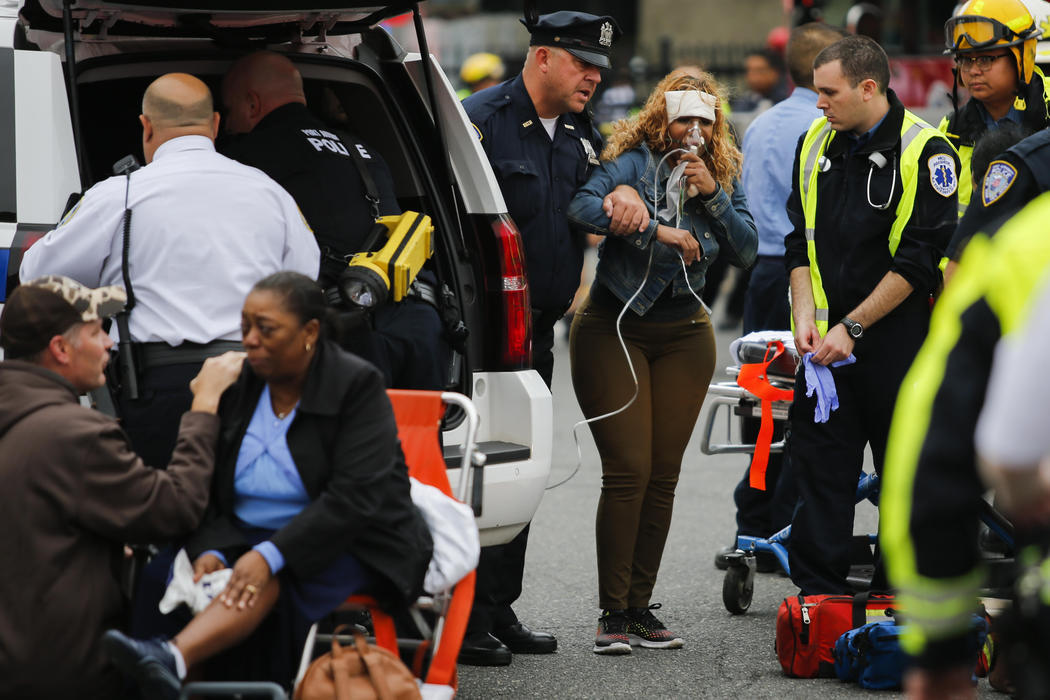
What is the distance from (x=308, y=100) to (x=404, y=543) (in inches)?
85.1

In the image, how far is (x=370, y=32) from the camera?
18.6 feet

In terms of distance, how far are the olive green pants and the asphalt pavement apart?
12.3 inches

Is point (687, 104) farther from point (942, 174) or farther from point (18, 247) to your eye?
point (18, 247)

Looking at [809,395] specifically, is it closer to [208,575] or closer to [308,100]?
[308,100]

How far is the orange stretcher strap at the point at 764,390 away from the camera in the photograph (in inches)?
232

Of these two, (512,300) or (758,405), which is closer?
(512,300)

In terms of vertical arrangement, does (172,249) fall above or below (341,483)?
above

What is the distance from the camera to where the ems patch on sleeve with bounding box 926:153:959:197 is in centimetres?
539

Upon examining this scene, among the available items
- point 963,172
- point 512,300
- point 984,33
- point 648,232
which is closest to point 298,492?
point 512,300

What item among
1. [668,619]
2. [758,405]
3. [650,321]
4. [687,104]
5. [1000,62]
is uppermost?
[1000,62]

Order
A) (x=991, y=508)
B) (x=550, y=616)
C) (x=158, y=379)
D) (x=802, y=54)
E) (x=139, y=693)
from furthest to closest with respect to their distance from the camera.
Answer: (x=802, y=54), (x=550, y=616), (x=991, y=508), (x=158, y=379), (x=139, y=693)

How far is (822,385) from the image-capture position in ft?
18.1

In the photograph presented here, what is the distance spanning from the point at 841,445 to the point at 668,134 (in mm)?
1272

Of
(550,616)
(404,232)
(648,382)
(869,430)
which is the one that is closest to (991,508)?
(869,430)
